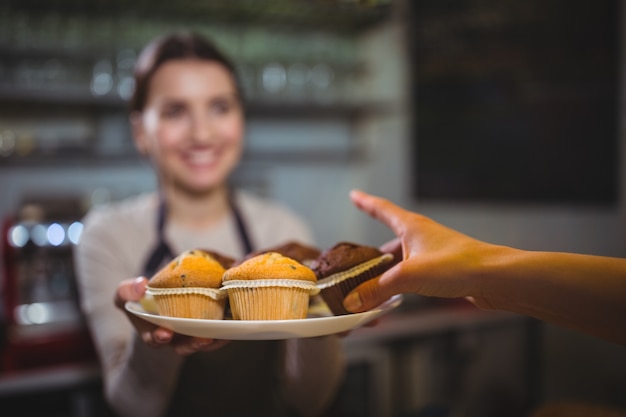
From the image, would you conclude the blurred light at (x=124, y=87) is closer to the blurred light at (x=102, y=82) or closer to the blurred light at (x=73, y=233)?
the blurred light at (x=102, y=82)

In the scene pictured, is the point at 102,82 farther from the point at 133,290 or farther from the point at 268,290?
the point at 268,290

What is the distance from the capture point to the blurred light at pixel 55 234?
7.66ft

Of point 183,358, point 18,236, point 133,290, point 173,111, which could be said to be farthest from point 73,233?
point 133,290

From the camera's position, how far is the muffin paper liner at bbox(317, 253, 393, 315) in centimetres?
97

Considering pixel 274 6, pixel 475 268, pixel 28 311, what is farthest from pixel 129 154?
pixel 475 268

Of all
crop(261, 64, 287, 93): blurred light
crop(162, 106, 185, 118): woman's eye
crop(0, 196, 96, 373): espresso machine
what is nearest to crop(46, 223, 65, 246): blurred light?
crop(0, 196, 96, 373): espresso machine

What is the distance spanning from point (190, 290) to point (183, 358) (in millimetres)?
425

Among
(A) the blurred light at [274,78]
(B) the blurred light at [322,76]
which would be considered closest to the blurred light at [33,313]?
(A) the blurred light at [274,78]

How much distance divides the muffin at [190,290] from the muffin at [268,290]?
0.11 feet

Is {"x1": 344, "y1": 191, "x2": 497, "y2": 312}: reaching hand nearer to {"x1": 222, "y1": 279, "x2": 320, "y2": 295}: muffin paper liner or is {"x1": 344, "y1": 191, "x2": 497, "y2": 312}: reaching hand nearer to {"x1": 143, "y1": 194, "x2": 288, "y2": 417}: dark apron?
{"x1": 222, "y1": 279, "x2": 320, "y2": 295}: muffin paper liner

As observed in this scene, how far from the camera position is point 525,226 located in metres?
3.20

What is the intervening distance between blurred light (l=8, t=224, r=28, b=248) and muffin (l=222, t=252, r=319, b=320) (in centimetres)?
161

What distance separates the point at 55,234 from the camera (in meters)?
2.36

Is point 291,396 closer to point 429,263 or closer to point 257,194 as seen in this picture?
point 429,263
